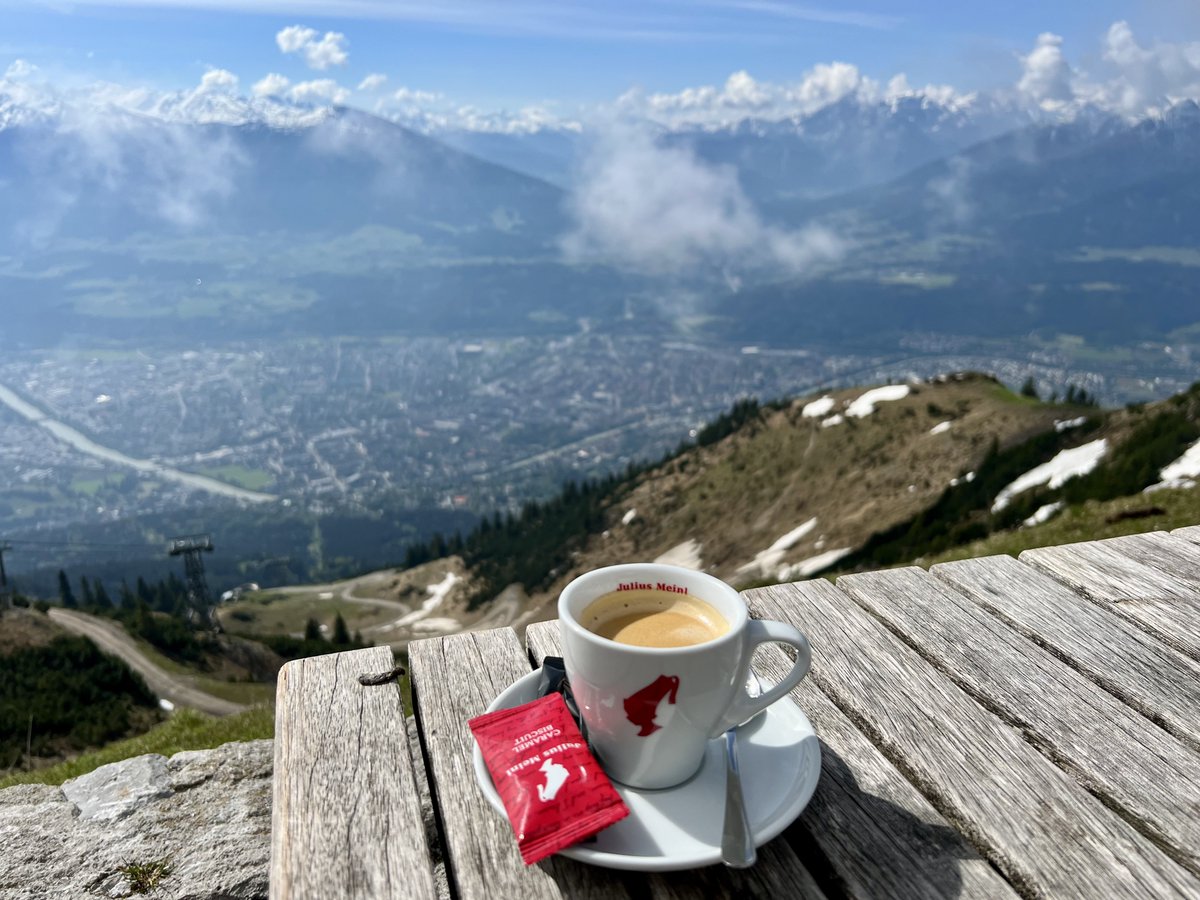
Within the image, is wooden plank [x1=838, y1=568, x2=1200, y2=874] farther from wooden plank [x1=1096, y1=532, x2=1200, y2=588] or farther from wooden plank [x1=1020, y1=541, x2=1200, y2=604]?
wooden plank [x1=1096, y1=532, x2=1200, y2=588]

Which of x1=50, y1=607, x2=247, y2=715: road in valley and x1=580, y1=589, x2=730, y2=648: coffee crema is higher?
x1=580, y1=589, x2=730, y2=648: coffee crema


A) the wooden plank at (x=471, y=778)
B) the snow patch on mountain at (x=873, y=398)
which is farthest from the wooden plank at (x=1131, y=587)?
the snow patch on mountain at (x=873, y=398)

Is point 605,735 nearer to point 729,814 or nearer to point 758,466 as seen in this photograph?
point 729,814

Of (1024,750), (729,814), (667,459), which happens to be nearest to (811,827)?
(729,814)

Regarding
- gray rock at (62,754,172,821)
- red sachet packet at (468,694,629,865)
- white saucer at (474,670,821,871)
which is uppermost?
red sachet packet at (468,694,629,865)

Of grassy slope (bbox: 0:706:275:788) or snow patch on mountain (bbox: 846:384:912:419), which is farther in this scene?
snow patch on mountain (bbox: 846:384:912:419)

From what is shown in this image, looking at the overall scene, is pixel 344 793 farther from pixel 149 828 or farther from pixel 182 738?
pixel 182 738

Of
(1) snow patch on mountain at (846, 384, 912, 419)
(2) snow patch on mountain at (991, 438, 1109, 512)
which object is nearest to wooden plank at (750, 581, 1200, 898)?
(2) snow patch on mountain at (991, 438, 1109, 512)

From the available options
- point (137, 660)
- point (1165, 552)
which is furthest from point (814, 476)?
point (1165, 552)
